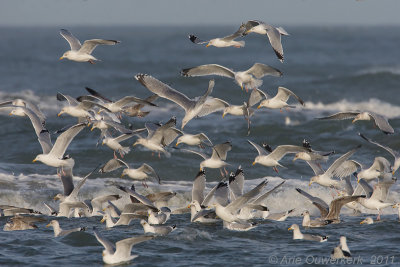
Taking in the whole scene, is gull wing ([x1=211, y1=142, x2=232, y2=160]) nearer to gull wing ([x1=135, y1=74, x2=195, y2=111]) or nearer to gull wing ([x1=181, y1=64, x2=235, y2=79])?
gull wing ([x1=135, y1=74, x2=195, y2=111])

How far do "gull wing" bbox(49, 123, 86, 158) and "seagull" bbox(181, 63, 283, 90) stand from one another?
6.62 ft

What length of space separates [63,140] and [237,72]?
3.18m

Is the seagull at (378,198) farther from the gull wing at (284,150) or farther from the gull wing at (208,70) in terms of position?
the gull wing at (208,70)

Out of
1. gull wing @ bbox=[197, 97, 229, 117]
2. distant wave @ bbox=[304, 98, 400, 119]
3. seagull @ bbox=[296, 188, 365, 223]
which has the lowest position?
Result: seagull @ bbox=[296, 188, 365, 223]

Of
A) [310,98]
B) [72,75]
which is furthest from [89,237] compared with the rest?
[72,75]

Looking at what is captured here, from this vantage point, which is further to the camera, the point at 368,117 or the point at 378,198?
the point at 368,117

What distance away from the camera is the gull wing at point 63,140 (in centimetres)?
1179

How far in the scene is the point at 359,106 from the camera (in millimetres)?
29922

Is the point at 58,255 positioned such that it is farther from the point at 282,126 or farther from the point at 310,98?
the point at 310,98

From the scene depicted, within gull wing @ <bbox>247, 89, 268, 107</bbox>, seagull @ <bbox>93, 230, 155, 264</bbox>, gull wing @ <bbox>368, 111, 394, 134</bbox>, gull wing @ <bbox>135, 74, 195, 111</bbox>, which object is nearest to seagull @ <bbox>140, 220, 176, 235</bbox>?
seagull @ <bbox>93, 230, 155, 264</bbox>

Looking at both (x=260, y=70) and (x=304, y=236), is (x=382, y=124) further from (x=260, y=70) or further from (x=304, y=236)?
(x=304, y=236)

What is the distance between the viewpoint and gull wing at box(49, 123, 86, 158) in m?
11.8

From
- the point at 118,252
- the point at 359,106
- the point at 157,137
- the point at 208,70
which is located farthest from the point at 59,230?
the point at 359,106

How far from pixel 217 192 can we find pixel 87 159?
691 cm
